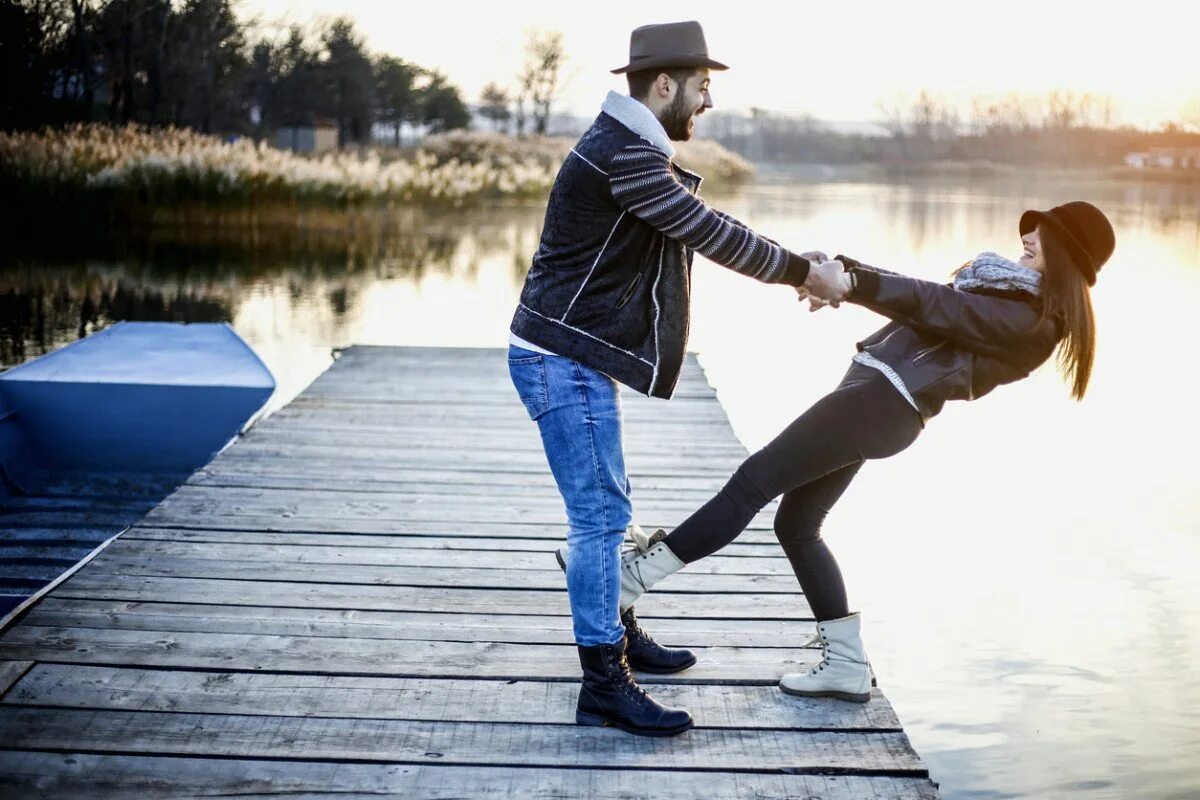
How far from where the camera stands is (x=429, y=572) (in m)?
3.42

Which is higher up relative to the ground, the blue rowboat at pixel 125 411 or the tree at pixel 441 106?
the tree at pixel 441 106

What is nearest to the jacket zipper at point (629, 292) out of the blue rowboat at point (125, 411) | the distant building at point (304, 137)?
the blue rowboat at point (125, 411)

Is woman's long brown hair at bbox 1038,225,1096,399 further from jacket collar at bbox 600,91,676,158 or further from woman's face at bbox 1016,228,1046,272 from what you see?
jacket collar at bbox 600,91,676,158

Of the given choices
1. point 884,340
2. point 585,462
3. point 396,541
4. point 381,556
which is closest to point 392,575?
point 381,556

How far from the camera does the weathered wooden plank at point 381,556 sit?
3471 mm

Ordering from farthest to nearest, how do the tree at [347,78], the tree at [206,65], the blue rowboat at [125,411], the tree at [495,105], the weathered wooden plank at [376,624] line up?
the tree at [495,105] → the tree at [347,78] → the tree at [206,65] → the blue rowboat at [125,411] → the weathered wooden plank at [376,624]

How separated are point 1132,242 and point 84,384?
15.2 meters

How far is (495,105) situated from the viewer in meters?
39.9

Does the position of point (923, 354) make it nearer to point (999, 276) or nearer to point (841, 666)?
point (999, 276)

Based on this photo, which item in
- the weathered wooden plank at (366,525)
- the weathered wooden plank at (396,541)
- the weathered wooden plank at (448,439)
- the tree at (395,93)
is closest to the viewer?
the weathered wooden plank at (396,541)

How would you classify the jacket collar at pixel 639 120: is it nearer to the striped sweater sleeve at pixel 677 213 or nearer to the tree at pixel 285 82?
the striped sweater sleeve at pixel 677 213

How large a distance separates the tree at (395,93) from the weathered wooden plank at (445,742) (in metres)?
37.1

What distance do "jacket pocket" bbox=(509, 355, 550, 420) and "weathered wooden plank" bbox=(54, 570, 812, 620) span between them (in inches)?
37.4

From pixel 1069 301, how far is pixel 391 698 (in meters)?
1.58
